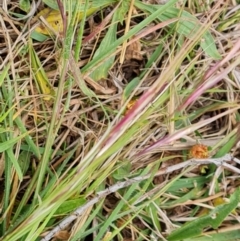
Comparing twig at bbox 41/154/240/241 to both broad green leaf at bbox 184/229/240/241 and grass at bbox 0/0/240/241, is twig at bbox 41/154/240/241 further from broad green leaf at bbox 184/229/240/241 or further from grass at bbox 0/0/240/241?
broad green leaf at bbox 184/229/240/241

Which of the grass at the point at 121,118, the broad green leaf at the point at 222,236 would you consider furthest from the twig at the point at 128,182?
the broad green leaf at the point at 222,236

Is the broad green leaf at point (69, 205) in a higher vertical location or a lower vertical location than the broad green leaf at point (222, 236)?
higher

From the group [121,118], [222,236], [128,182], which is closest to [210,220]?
[222,236]

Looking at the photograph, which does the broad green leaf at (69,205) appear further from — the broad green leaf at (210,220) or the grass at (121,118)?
the broad green leaf at (210,220)

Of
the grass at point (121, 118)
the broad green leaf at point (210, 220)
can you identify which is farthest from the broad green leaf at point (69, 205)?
the broad green leaf at point (210, 220)

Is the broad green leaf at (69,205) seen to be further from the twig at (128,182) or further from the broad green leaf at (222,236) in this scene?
the broad green leaf at (222,236)

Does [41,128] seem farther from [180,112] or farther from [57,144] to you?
[180,112]

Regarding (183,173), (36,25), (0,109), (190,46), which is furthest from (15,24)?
(183,173)
